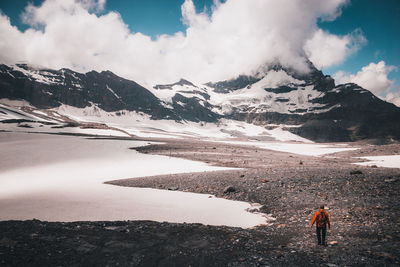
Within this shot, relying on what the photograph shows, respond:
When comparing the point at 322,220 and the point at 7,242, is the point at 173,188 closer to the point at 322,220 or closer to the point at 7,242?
the point at 7,242

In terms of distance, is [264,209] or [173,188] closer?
[264,209]

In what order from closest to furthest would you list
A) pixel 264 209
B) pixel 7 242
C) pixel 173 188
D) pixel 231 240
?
pixel 7 242
pixel 231 240
pixel 264 209
pixel 173 188

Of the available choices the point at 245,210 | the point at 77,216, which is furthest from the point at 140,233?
the point at 245,210

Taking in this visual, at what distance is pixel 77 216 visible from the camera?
1195 cm

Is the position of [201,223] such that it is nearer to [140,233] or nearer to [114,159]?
[140,233]

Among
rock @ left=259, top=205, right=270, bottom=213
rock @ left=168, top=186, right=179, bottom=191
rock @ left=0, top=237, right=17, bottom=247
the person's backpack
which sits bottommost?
rock @ left=168, top=186, right=179, bottom=191

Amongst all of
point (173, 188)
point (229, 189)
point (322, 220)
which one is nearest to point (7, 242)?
point (322, 220)

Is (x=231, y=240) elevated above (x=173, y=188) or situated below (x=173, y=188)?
above

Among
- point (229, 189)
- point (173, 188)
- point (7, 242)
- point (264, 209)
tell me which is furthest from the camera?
point (173, 188)

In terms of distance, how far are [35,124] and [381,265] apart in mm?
129380

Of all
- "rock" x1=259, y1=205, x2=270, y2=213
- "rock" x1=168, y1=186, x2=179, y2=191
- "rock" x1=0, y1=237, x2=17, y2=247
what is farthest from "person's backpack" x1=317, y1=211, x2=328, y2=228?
"rock" x1=168, y1=186, x2=179, y2=191

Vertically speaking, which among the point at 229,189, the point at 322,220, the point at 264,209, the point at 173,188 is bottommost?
the point at 173,188

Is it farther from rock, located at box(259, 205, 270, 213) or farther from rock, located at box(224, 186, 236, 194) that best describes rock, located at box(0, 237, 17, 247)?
rock, located at box(224, 186, 236, 194)

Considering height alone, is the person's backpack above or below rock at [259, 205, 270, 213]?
above
